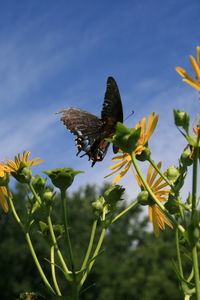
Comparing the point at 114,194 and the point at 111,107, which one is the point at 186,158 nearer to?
the point at 114,194

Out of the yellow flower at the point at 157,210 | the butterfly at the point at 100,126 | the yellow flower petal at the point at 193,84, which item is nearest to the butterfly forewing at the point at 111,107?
the butterfly at the point at 100,126

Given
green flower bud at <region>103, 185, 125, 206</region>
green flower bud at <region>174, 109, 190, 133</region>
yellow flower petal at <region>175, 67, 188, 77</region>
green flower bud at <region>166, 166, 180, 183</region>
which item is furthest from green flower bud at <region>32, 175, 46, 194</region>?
yellow flower petal at <region>175, 67, 188, 77</region>

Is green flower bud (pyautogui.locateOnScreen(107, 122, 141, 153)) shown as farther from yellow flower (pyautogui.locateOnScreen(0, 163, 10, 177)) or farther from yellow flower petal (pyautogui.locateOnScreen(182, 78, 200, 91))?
yellow flower (pyautogui.locateOnScreen(0, 163, 10, 177))

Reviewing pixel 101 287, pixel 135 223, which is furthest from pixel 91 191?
pixel 101 287

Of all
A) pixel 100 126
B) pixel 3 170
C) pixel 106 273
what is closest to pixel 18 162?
pixel 3 170

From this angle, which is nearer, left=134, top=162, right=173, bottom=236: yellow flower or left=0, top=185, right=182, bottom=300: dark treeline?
left=134, top=162, right=173, bottom=236: yellow flower

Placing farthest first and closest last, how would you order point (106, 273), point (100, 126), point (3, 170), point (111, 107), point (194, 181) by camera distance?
point (106, 273) < point (100, 126) < point (111, 107) < point (3, 170) < point (194, 181)

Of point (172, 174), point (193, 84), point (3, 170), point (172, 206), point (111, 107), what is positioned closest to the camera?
point (193, 84)
